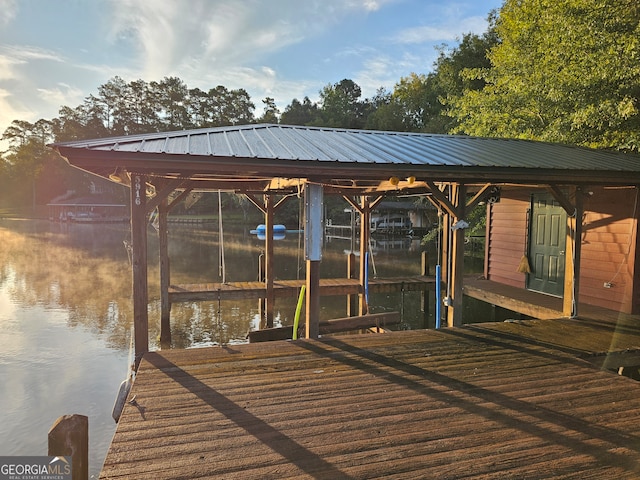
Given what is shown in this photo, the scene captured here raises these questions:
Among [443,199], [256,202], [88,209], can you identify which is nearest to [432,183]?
[443,199]

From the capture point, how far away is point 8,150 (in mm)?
73000

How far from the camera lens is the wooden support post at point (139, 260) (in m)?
4.92

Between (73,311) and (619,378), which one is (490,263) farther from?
(73,311)

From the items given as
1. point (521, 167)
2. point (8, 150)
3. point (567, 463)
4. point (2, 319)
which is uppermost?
point (8, 150)

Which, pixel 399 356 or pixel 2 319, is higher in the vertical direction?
pixel 399 356

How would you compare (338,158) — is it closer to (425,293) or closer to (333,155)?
(333,155)

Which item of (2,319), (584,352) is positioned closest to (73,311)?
(2,319)

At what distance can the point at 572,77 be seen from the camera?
943cm

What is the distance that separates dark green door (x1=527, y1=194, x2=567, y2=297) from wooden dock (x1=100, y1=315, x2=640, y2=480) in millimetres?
3472

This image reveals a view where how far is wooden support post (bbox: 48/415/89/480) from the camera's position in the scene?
2096mm

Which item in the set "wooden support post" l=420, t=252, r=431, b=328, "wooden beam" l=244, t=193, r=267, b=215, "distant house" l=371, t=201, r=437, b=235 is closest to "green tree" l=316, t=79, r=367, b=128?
"distant house" l=371, t=201, r=437, b=235

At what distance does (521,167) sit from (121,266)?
60.7 feet

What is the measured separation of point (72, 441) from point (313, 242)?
11.9ft

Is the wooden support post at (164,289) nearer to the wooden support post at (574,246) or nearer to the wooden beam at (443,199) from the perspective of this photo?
the wooden beam at (443,199)
